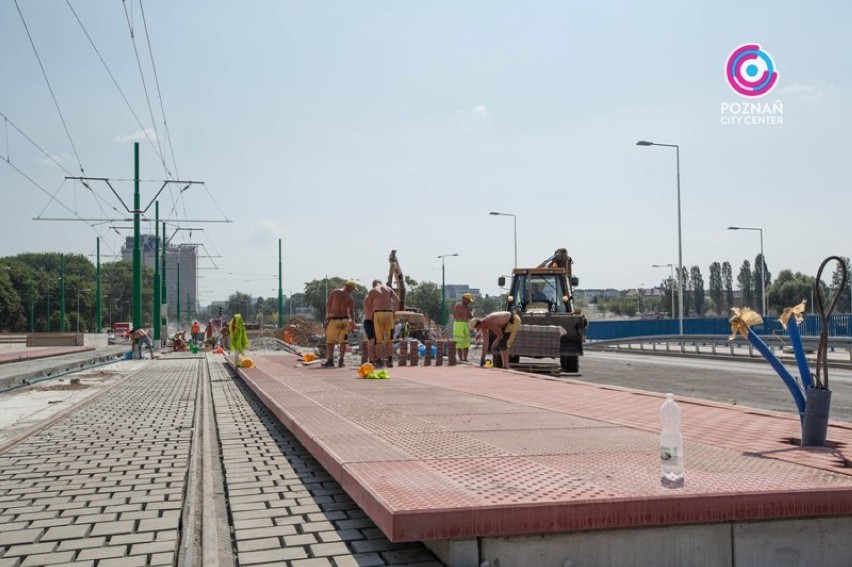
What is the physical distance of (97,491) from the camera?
17.7 feet

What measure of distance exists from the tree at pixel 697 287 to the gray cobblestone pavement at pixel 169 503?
5154 inches

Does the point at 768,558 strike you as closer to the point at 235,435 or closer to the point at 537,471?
the point at 537,471

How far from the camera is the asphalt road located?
1152 centimetres

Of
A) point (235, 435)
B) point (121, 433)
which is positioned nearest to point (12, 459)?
point (121, 433)

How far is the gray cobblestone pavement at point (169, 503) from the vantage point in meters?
3.89

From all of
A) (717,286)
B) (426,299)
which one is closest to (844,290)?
(426,299)

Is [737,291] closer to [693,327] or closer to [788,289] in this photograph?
[788,289]

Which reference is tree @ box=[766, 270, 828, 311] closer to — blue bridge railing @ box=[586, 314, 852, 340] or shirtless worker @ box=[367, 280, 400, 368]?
blue bridge railing @ box=[586, 314, 852, 340]

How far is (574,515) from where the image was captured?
3.57 meters

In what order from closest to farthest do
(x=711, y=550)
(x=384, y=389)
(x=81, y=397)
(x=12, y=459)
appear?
(x=711, y=550) < (x=12, y=459) < (x=384, y=389) < (x=81, y=397)

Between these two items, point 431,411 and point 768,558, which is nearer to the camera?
point 768,558

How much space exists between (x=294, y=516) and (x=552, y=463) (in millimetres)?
1706

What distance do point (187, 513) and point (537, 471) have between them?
88.9 inches

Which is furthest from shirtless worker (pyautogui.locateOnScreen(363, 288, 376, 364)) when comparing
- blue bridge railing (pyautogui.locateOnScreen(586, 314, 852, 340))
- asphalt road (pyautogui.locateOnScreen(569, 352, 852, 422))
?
blue bridge railing (pyautogui.locateOnScreen(586, 314, 852, 340))
